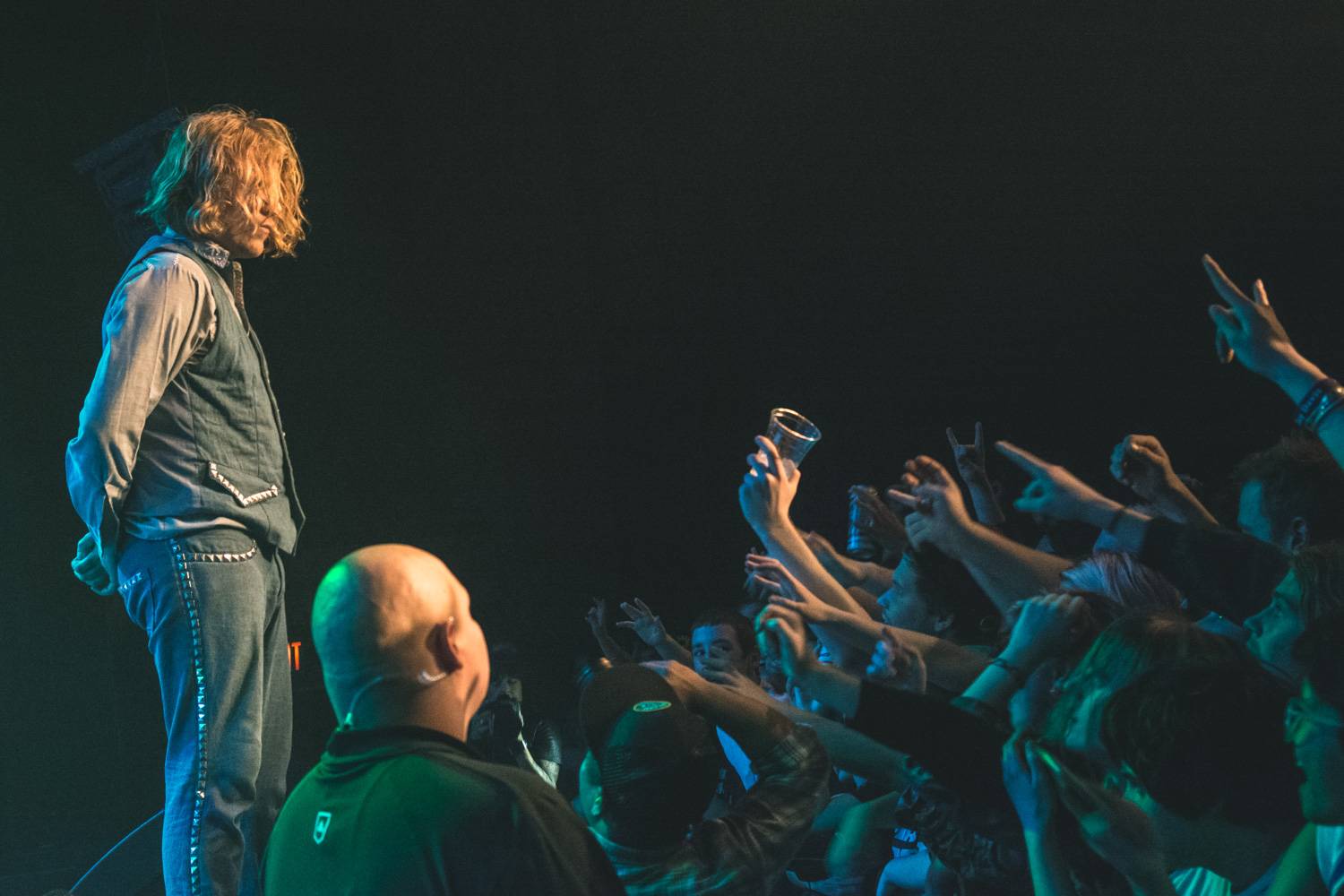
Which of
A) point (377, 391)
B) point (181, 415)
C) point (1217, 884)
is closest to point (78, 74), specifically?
point (377, 391)

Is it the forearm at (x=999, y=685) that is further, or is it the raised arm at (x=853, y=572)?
the raised arm at (x=853, y=572)

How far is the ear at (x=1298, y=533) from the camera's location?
7.30 ft

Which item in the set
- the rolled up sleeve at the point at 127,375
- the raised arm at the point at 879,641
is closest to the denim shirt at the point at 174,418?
the rolled up sleeve at the point at 127,375

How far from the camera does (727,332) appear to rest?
484cm

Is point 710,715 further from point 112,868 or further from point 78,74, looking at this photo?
point 78,74

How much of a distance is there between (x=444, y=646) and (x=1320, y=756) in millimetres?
930

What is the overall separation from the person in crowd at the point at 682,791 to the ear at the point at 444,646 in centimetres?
54

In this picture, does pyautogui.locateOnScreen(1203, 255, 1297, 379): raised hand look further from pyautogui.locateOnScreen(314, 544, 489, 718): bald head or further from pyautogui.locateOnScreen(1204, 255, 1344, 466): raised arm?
pyautogui.locateOnScreen(314, 544, 489, 718): bald head

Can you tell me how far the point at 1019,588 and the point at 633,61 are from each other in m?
3.10

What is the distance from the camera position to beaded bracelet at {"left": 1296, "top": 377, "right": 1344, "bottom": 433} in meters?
1.96

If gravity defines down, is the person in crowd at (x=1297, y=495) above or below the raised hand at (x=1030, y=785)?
above

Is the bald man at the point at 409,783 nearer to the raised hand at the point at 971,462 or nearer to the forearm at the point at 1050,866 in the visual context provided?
the forearm at the point at 1050,866

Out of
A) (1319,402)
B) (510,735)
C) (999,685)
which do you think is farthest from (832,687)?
(510,735)

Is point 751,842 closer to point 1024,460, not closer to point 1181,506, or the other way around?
point 1024,460
